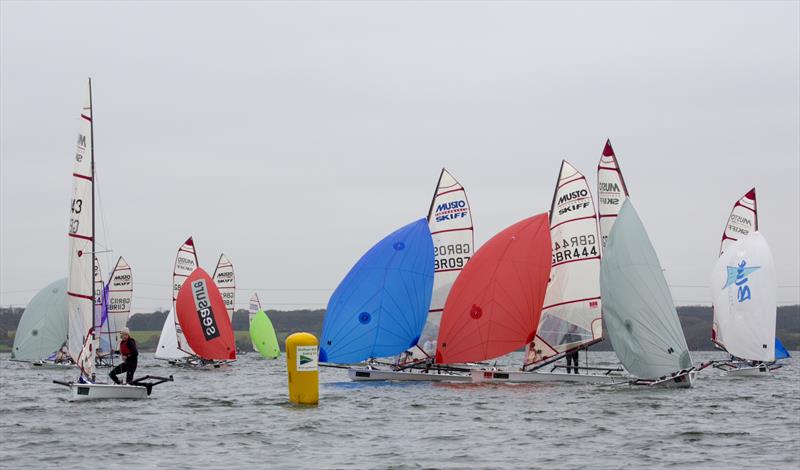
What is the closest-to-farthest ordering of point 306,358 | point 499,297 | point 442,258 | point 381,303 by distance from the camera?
point 306,358
point 499,297
point 381,303
point 442,258

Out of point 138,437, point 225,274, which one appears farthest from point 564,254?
point 225,274

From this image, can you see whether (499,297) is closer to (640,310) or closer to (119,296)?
(640,310)

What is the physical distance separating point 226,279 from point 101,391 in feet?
125

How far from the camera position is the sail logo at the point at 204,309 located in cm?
4694

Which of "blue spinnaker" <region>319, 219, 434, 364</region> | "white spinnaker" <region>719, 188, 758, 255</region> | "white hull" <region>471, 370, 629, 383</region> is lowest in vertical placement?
"white hull" <region>471, 370, 629, 383</region>

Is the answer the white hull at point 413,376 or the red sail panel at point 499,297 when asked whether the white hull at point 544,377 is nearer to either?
the red sail panel at point 499,297

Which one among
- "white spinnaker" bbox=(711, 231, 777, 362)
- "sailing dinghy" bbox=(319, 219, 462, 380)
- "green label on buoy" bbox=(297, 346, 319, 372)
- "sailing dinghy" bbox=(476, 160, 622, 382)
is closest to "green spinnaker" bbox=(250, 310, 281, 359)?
"white spinnaker" bbox=(711, 231, 777, 362)

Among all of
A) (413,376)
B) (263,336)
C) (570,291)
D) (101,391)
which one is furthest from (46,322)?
(570,291)

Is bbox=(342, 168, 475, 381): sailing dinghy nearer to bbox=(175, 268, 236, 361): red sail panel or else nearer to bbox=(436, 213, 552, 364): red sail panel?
bbox=(436, 213, 552, 364): red sail panel

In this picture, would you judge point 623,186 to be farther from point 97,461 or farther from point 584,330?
point 97,461

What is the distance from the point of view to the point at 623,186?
3422cm

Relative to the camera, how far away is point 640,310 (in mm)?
28312

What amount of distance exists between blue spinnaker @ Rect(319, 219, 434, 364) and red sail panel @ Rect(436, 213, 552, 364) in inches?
49.3

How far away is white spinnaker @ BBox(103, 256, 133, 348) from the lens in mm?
61281
